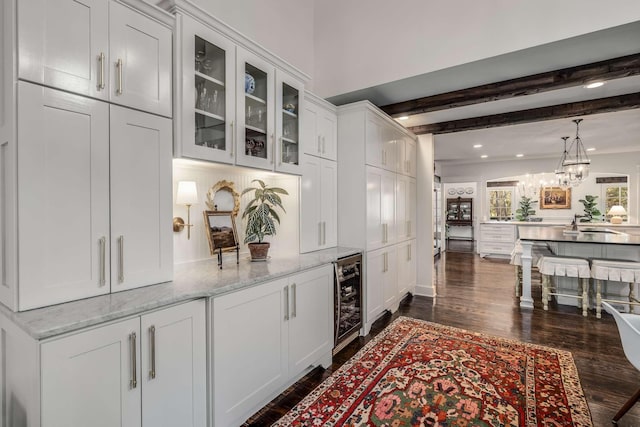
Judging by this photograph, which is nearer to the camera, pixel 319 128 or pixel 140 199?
pixel 140 199

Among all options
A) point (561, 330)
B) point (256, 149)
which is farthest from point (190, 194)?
point (561, 330)

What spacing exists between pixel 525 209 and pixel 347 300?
8.42 metres

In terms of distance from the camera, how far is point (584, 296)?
159 inches

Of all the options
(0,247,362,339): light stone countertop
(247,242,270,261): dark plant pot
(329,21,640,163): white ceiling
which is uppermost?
(329,21,640,163): white ceiling

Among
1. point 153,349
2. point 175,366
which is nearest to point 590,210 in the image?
point 175,366

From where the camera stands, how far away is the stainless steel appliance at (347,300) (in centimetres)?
292

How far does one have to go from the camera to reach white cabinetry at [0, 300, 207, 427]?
119 centimetres

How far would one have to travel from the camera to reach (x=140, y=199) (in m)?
1.70

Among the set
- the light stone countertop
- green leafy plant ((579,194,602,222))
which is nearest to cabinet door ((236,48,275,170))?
the light stone countertop

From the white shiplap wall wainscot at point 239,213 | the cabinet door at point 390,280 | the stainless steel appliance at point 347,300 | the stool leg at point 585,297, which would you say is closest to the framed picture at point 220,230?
the white shiplap wall wainscot at point 239,213

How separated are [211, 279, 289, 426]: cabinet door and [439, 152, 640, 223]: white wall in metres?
8.78

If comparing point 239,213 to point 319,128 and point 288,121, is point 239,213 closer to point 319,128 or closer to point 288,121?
point 288,121

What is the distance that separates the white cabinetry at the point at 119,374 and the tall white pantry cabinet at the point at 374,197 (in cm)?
214

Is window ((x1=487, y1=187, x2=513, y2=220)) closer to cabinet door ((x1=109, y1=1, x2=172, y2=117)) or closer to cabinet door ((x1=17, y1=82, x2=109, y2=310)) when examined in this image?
cabinet door ((x1=109, y1=1, x2=172, y2=117))
